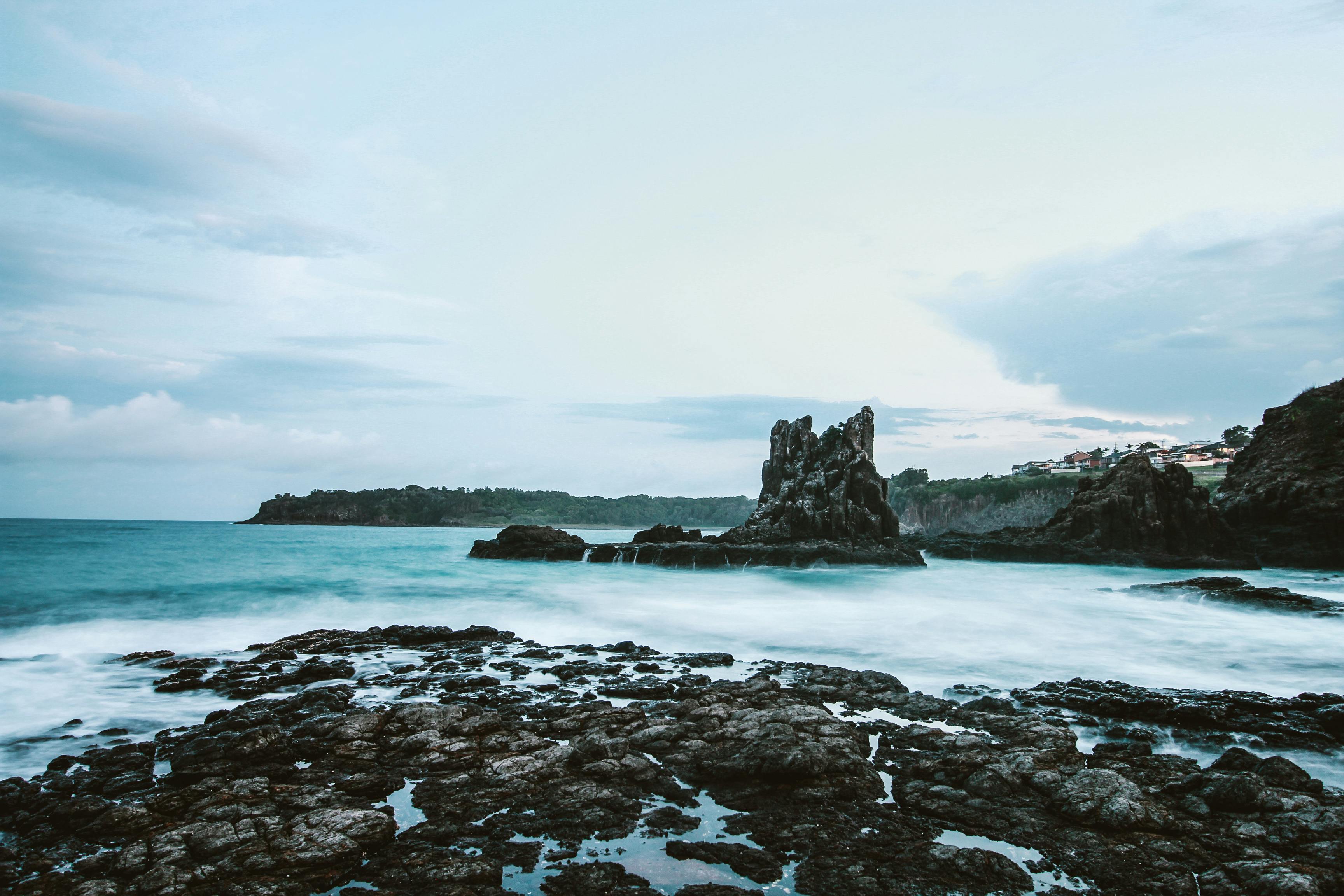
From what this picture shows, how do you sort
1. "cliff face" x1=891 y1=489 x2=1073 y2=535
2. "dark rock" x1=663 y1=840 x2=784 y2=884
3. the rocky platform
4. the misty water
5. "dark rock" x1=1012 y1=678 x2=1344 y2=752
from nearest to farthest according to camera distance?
1. the rocky platform
2. "dark rock" x1=663 y1=840 x2=784 y2=884
3. "dark rock" x1=1012 y1=678 x2=1344 y2=752
4. the misty water
5. "cliff face" x1=891 y1=489 x2=1073 y2=535

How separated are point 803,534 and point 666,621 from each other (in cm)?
2672

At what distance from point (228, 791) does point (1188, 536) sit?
166 feet

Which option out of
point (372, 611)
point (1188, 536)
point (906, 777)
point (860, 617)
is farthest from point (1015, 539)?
point (906, 777)

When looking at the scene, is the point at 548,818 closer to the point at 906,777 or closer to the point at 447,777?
the point at 447,777

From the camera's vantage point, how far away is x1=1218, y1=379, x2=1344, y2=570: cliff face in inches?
1485

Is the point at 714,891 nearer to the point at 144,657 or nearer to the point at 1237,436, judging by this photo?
the point at 144,657

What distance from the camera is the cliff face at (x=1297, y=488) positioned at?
37.7m

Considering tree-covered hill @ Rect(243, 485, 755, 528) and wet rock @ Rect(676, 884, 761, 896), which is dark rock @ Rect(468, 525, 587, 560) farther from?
tree-covered hill @ Rect(243, 485, 755, 528)

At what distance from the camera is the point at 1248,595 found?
23719 millimetres

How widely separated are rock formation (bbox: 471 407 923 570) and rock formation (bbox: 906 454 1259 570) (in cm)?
837

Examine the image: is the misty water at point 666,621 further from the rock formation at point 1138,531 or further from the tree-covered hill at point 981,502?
the tree-covered hill at point 981,502

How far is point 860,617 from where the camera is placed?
22781 millimetres

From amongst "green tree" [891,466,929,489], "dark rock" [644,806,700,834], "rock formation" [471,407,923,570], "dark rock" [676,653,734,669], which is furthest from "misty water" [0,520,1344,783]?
"green tree" [891,466,929,489]

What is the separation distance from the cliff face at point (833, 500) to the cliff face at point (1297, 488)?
69.2ft
